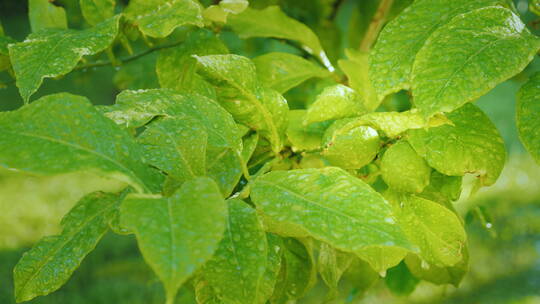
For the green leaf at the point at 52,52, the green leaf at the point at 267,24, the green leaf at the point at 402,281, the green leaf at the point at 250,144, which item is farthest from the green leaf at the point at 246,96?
the green leaf at the point at 402,281

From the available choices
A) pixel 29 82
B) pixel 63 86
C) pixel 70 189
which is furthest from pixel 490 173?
pixel 63 86

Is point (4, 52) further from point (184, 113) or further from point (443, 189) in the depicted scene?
point (443, 189)

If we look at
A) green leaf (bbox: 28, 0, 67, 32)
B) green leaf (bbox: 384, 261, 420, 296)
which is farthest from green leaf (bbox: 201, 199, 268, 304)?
green leaf (bbox: 384, 261, 420, 296)

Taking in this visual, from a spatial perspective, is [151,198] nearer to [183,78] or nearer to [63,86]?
[183,78]

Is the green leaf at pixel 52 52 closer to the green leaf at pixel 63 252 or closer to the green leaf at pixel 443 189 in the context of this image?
the green leaf at pixel 63 252

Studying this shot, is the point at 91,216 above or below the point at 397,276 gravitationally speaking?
above

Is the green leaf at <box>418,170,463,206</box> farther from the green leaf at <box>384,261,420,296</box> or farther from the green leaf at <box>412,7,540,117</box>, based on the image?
the green leaf at <box>384,261,420,296</box>

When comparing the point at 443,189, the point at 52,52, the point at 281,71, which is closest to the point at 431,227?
the point at 443,189
